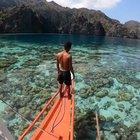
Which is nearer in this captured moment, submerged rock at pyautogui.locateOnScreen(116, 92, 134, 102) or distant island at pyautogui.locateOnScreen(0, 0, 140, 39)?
submerged rock at pyautogui.locateOnScreen(116, 92, 134, 102)

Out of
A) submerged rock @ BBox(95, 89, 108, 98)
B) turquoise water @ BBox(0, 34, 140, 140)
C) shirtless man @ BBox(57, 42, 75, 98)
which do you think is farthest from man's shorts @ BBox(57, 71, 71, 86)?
submerged rock @ BBox(95, 89, 108, 98)

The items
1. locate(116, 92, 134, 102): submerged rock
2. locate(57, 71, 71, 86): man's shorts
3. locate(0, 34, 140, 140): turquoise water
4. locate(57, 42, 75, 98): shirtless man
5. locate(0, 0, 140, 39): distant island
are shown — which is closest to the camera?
locate(57, 42, 75, 98): shirtless man

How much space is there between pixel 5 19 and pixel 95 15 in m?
60.7

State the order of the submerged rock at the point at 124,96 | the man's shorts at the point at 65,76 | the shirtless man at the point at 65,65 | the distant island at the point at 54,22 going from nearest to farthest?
1. the shirtless man at the point at 65,65
2. the man's shorts at the point at 65,76
3. the submerged rock at the point at 124,96
4. the distant island at the point at 54,22

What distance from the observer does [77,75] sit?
27375mm

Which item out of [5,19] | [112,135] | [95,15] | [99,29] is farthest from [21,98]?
[95,15]

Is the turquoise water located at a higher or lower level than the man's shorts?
lower

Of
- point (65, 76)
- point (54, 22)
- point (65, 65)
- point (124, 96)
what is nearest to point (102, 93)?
point (124, 96)

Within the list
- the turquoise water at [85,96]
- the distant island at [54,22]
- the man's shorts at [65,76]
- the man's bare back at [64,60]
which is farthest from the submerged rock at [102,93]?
the distant island at [54,22]

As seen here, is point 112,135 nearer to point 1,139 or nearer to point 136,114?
point 136,114

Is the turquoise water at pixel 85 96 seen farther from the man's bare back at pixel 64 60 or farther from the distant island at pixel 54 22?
the distant island at pixel 54 22

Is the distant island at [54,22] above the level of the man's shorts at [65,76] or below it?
below

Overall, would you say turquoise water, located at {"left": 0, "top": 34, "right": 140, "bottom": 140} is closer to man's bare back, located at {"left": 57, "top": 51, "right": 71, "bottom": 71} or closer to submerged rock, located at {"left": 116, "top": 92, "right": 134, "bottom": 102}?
submerged rock, located at {"left": 116, "top": 92, "right": 134, "bottom": 102}

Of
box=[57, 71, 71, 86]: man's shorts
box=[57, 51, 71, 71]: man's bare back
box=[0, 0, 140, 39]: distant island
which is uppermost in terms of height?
box=[57, 51, 71, 71]: man's bare back
